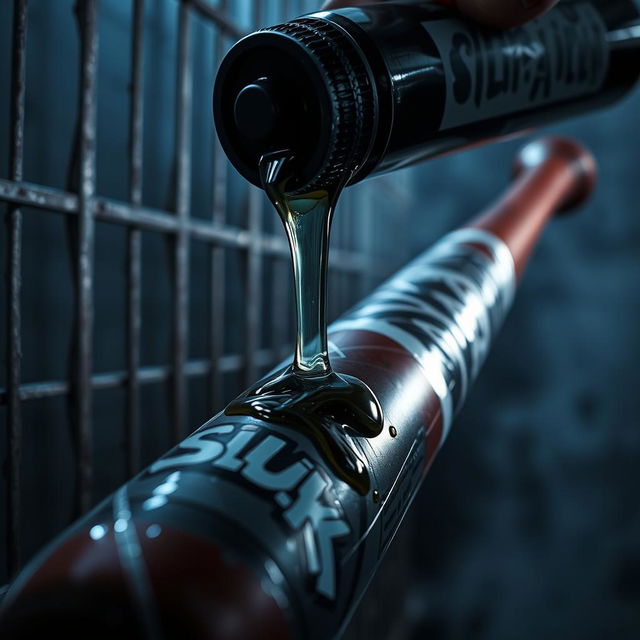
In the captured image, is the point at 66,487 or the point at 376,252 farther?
the point at 376,252

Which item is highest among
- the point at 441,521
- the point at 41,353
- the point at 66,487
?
the point at 41,353

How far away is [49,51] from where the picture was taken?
521mm

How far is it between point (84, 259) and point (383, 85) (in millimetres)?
288

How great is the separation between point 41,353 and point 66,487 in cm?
11

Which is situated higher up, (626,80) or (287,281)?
(626,80)

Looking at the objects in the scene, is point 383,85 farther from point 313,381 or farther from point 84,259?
point 84,259

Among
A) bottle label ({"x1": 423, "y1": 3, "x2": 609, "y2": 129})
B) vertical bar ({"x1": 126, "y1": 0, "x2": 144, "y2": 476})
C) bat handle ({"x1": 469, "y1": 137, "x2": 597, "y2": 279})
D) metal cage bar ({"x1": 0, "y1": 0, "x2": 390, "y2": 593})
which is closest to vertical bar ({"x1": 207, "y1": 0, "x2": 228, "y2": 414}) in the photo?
metal cage bar ({"x1": 0, "y1": 0, "x2": 390, "y2": 593})

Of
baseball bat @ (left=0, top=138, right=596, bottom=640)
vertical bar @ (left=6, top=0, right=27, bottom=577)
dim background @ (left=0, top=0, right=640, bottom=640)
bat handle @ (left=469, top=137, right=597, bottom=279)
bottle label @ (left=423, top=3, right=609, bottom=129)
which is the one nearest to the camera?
baseball bat @ (left=0, top=138, right=596, bottom=640)

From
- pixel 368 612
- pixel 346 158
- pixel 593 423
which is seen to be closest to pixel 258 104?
pixel 346 158

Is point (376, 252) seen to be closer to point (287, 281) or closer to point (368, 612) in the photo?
point (287, 281)

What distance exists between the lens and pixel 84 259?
46 centimetres

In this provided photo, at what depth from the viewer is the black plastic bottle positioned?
0.71 ft

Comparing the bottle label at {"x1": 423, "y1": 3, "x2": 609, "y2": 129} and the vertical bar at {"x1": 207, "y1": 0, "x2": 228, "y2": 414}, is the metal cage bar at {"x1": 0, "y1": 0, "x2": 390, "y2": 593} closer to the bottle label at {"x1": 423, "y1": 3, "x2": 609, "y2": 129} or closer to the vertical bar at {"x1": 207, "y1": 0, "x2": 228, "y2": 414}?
the vertical bar at {"x1": 207, "y1": 0, "x2": 228, "y2": 414}

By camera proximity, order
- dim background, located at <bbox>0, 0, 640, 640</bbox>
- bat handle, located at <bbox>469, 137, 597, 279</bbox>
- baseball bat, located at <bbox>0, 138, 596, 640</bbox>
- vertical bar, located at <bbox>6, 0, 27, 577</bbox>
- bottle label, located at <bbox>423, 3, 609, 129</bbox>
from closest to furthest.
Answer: baseball bat, located at <bbox>0, 138, 596, 640</bbox>
bottle label, located at <bbox>423, 3, 609, 129</bbox>
vertical bar, located at <bbox>6, 0, 27, 577</bbox>
bat handle, located at <bbox>469, 137, 597, 279</bbox>
dim background, located at <bbox>0, 0, 640, 640</bbox>
